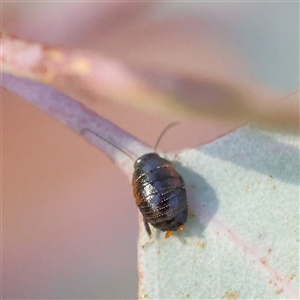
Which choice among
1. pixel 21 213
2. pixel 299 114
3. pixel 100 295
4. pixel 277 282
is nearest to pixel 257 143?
pixel 299 114

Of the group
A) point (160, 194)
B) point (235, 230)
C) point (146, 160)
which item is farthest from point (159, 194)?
point (235, 230)

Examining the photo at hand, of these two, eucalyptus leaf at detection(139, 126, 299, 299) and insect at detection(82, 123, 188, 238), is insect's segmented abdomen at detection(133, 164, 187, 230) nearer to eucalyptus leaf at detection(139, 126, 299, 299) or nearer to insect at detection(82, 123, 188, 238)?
insect at detection(82, 123, 188, 238)

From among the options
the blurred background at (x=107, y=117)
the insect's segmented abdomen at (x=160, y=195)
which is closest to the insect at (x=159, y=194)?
the insect's segmented abdomen at (x=160, y=195)

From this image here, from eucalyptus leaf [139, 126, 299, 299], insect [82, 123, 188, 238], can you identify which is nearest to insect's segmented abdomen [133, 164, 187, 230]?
insect [82, 123, 188, 238]

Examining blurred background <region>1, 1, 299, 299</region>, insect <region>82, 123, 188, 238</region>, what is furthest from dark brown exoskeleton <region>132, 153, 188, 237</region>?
blurred background <region>1, 1, 299, 299</region>

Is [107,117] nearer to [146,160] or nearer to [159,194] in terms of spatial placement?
[146,160]

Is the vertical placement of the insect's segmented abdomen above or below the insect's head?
below

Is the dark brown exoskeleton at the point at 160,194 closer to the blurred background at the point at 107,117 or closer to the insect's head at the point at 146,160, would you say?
the insect's head at the point at 146,160
